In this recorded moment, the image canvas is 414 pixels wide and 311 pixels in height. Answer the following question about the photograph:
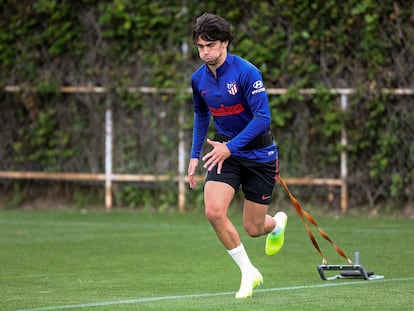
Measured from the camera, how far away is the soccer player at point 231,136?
284 inches

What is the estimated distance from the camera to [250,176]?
7758mm

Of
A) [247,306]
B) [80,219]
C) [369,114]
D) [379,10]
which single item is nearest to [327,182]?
[369,114]

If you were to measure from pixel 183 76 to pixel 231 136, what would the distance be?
706 centimetres

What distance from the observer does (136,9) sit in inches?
589

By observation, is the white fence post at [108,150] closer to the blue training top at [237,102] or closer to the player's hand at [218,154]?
the blue training top at [237,102]

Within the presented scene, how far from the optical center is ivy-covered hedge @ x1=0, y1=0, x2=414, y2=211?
13.6 m

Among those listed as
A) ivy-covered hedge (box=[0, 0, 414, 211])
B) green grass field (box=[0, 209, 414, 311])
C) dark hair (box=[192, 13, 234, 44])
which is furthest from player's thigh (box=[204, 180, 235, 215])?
ivy-covered hedge (box=[0, 0, 414, 211])

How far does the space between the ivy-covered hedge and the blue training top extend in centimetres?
612

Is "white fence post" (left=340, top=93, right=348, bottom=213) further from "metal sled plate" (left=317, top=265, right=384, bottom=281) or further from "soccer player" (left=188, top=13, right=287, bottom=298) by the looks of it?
"soccer player" (left=188, top=13, right=287, bottom=298)

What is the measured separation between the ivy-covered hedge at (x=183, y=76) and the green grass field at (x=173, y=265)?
0.99m

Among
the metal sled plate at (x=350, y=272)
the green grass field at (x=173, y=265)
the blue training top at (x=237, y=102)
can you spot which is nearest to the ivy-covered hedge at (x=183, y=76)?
the green grass field at (x=173, y=265)

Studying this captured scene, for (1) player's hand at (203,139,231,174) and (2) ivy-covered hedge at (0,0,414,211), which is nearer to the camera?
(1) player's hand at (203,139,231,174)

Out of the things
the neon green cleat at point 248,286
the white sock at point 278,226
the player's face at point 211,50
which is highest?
the player's face at point 211,50

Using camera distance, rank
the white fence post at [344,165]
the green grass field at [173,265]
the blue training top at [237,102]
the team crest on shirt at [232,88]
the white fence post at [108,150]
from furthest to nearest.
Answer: the white fence post at [108,150]
the white fence post at [344,165]
the team crest on shirt at [232,88]
the blue training top at [237,102]
the green grass field at [173,265]
